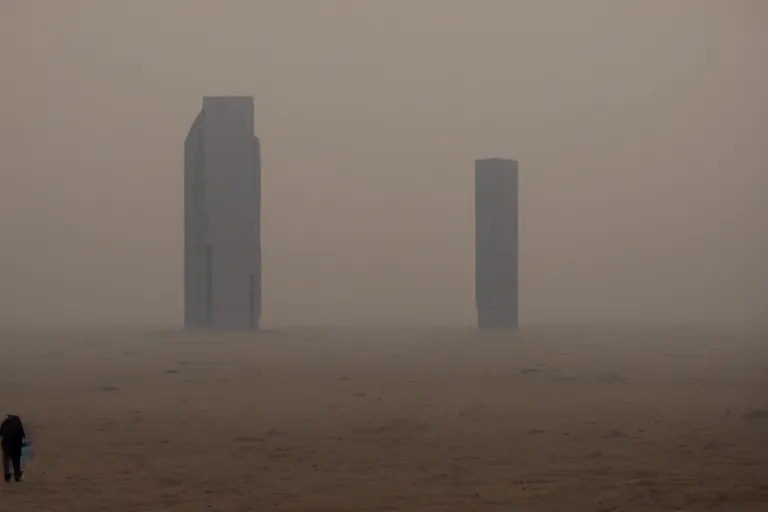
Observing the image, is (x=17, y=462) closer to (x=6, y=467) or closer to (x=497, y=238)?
(x=6, y=467)

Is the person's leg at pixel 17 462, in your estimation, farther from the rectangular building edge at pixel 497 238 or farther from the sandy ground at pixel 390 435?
the rectangular building edge at pixel 497 238

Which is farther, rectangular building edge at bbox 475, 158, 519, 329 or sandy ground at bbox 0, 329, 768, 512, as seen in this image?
rectangular building edge at bbox 475, 158, 519, 329

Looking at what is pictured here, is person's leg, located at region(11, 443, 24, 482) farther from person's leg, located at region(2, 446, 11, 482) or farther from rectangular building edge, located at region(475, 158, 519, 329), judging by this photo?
rectangular building edge, located at region(475, 158, 519, 329)

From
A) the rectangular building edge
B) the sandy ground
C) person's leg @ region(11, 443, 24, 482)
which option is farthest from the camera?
the rectangular building edge

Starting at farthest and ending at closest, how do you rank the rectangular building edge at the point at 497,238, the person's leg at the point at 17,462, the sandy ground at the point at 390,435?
the rectangular building edge at the point at 497,238, the person's leg at the point at 17,462, the sandy ground at the point at 390,435

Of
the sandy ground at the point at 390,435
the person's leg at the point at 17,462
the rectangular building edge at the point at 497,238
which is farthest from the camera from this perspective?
the rectangular building edge at the point at 497,238

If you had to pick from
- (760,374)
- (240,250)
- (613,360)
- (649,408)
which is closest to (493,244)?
(240,250)

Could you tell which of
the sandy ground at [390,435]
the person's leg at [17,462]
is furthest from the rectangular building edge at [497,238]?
the person's leg at [17,462]

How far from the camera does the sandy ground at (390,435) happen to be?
9.41m

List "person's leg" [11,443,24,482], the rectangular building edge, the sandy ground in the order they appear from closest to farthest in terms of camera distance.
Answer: the sandy ground, "person's leg" [11,443,24,482], the rectangular building edge

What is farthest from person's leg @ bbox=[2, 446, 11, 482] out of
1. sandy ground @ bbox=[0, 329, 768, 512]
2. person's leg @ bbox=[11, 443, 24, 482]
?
sandy ground @ bbox=[0, 329, 768, 512]

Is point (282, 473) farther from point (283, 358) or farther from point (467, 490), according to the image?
point (283, 358)

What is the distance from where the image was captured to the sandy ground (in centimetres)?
941

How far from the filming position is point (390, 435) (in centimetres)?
1271
